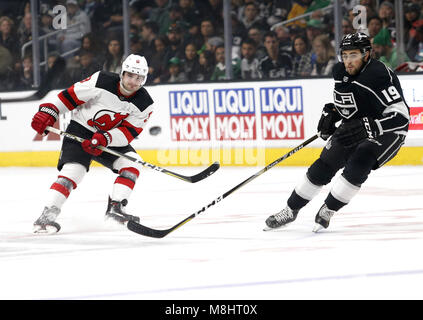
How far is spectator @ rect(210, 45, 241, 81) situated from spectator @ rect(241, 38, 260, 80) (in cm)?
6

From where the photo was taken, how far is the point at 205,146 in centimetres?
973

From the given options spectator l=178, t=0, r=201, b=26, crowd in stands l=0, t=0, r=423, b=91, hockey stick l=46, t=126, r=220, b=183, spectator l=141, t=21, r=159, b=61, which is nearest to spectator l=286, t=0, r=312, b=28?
crowd in stands l=0, t=0, r=423, b=91

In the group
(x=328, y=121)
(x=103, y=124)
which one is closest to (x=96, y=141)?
(x=103, y=124)

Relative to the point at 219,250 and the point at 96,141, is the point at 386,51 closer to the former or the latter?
the point at 96,141

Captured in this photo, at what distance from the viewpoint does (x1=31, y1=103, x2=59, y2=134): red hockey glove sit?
18.2 feet

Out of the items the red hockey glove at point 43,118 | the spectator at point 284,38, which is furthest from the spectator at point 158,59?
the red hockey glove at point 43,118

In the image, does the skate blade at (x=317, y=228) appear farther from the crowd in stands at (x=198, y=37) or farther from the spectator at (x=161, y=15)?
the spectator at (x=161, y=15)

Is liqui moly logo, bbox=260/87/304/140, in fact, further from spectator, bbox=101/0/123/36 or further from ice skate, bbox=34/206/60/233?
ice skate, bbox=34/206/60/233

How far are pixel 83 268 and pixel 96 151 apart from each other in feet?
4.69

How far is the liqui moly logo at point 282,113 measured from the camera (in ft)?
30.8

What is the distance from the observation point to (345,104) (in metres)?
5.16

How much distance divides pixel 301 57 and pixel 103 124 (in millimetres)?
4026

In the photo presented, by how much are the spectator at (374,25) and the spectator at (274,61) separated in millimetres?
873

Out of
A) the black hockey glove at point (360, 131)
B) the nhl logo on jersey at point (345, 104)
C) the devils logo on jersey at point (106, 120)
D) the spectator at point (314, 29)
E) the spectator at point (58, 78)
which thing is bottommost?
the black hockey glove at point (360, 131)
